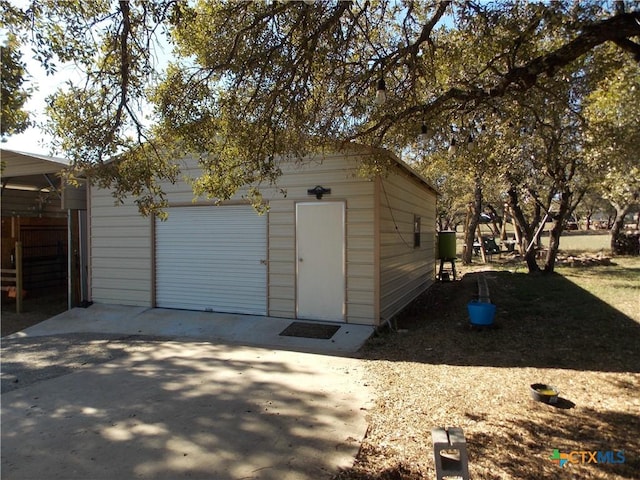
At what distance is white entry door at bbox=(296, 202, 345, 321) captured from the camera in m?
6.93

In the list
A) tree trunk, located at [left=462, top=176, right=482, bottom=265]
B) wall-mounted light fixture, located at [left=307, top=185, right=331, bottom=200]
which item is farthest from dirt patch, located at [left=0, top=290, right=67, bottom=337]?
tree trunk, located at [left=462, top=176, right=482, bottom=265]

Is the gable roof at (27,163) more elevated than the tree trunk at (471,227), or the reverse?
the gable roof at (27,163)

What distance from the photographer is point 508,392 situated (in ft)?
13.3

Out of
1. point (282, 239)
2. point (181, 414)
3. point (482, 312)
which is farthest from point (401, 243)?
point (181, 414)

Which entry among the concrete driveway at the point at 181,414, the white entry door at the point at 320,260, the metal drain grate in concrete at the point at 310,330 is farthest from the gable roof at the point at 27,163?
the metal drain grate in concrete at the point at 310,330

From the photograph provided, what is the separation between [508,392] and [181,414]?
3087 millimetres

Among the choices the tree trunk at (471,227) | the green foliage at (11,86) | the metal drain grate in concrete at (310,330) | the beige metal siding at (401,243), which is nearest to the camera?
the green foliage at (11,86)

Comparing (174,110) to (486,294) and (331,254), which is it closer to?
(331,254)

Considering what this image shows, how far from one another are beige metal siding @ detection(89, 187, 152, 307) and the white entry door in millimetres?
3311

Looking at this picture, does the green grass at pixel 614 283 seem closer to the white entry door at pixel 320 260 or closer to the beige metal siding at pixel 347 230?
the beige metal siding at pixel 347 230

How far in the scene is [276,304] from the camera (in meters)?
7.32

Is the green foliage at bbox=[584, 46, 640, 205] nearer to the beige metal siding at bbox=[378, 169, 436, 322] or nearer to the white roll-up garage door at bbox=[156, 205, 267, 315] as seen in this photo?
the beige metal siding at bbox=[378, 169, 436, 322]

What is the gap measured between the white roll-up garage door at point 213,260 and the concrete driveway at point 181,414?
1.90 meters

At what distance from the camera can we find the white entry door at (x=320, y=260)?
693cm
